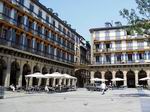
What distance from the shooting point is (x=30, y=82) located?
123ft

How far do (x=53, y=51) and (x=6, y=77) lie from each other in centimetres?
1686

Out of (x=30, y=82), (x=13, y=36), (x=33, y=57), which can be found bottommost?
(x=30, y=82)

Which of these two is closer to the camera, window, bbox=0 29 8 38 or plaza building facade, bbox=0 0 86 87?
window, bbox=0 29 8 38

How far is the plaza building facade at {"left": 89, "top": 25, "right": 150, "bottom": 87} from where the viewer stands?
2053 inches

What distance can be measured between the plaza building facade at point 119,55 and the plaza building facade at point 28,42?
8592 millimetres

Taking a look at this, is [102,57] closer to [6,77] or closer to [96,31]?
[96,31]

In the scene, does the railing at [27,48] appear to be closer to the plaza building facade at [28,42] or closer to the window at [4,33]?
the plaza building facade at [28,42]

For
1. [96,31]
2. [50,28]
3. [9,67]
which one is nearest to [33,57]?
[9,67]

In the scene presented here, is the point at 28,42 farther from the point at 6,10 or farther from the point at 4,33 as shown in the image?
the point at 6,10

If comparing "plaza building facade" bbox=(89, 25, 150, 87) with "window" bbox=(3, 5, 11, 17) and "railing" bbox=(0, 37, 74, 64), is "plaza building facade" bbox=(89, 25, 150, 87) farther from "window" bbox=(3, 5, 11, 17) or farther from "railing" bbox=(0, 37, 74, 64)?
"window" bbox=(3, 5, 11, 17)

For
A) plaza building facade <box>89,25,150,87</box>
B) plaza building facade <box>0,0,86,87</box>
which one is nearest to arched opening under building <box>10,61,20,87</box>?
plaza building facade <box>0,0,86,87</box>

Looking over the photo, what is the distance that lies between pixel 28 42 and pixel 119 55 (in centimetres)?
2478

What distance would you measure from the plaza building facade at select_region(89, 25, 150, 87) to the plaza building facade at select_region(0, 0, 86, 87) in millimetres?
8592

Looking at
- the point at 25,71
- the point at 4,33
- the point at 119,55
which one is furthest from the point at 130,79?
the point at 4,33
